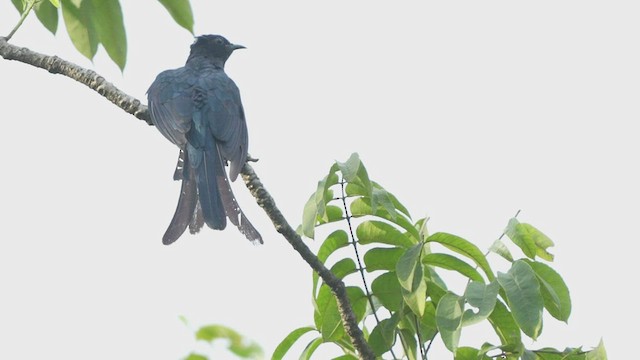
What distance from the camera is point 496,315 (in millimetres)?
3082

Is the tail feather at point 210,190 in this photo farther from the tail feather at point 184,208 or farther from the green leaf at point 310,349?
the green leaf at point 310,349

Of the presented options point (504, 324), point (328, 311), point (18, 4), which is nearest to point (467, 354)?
point (504, 324)

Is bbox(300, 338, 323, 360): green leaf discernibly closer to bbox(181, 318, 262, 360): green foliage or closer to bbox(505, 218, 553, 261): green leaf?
bbox(505, 218, 553, 261): green leaf

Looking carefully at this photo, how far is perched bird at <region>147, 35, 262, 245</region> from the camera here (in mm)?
4402

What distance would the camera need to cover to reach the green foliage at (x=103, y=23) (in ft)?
11.8

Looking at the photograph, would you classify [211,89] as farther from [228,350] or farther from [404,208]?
[228,350]

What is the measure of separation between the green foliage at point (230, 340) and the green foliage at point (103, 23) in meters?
2.49

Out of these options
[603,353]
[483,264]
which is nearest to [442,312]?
[483,264]

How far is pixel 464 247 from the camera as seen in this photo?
301cm

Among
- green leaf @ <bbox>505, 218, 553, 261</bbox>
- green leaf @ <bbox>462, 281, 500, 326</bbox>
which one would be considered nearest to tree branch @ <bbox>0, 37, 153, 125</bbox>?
green leaf @ <bbox>505, 218, 553, 261</bbox>

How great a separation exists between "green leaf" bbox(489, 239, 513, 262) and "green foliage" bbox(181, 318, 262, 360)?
200 centimetres

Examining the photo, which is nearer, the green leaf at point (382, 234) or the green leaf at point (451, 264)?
the green leaf at point (451, 264)

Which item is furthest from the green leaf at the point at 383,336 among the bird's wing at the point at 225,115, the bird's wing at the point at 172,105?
the bird's wing at the point at 172,105

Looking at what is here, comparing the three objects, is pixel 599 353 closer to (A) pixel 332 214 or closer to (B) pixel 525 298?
(B) pixel 525 298
